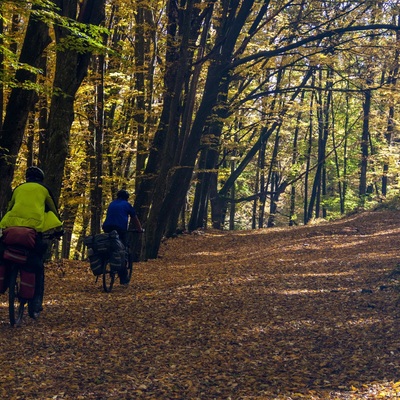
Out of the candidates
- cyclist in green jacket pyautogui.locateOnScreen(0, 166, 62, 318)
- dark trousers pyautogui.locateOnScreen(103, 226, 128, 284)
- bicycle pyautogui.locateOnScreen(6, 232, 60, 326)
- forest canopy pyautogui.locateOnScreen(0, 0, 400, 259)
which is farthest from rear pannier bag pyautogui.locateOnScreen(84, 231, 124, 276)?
cyclist in green jacket pyautogui.locateOnScreen(0, 166, 62, 318)

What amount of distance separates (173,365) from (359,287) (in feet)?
15.9

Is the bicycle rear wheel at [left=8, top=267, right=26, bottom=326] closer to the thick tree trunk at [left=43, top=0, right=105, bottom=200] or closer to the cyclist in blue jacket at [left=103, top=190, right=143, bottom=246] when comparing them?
the cyclist in blue jacket at [left=103, top=190, right=143, bottom=246]

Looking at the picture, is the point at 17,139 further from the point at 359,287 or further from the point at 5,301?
the point at 359,287

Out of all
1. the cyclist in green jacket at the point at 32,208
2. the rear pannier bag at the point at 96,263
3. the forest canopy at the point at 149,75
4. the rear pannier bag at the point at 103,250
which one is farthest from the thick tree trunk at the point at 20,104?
the cyclist in green jacket at the point at 32,208

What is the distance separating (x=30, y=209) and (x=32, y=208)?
29mm

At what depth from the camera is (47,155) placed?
11.3 metres

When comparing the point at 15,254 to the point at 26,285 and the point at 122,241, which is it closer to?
the point at 26,285

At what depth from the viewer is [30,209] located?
286 inches

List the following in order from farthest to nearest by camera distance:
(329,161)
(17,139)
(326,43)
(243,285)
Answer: (329,161)
(326,43)
(243,285)
(17,139)

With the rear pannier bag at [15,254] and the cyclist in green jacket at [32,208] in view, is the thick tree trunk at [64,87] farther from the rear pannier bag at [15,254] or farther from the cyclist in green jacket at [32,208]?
the rear pannier bag at [15,254]

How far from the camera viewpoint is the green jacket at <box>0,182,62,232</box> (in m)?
7.22

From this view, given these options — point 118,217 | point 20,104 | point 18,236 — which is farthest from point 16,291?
point 20,104


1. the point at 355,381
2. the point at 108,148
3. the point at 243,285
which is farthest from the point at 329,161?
the point at 355,381

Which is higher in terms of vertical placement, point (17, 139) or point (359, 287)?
point (17, 139)
